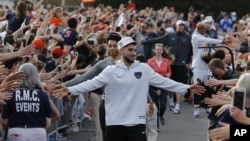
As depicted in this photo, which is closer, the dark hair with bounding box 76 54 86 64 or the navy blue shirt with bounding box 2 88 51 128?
the navy blue shirt with bounding box 2 88 51 128

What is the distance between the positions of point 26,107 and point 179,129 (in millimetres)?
8120

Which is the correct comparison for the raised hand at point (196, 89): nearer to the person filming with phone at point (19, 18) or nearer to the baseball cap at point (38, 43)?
the baseball cap at point (38, 43)

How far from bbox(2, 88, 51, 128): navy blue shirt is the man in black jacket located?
34.5 ft

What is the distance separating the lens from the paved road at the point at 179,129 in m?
17.6

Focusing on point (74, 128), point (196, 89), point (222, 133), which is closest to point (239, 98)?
point (222, 133)

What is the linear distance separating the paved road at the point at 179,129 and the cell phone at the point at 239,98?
9.93m

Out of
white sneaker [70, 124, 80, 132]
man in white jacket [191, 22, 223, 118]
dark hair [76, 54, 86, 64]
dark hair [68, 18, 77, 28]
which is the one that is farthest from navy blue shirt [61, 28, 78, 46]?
man in white jacket [191, 22, 223, 118]

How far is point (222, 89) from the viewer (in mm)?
12070

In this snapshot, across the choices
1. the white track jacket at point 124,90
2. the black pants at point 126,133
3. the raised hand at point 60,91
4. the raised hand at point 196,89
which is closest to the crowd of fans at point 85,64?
the raised hand at point 60,91

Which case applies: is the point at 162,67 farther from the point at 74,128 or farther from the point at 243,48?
the point at 243,48

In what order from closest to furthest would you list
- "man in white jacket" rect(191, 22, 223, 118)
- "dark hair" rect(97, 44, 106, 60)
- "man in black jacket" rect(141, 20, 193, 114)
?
"dark hair" rect(97, 44, 106, 60) < "man in white jacket" rect(191, 22, 223, 118) < "man in black jacket" rect(141, 20, 193, 114)

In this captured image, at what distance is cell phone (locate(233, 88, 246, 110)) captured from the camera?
24.4 ft

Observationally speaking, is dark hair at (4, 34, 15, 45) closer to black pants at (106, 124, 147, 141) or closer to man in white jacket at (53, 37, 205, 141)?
man in white jacket at (53, 37, 205, 141)

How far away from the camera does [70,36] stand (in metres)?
18.4
